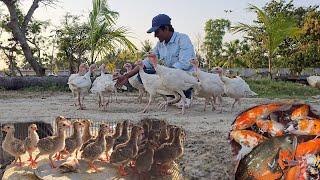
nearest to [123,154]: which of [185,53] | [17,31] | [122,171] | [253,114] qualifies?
[122,171]

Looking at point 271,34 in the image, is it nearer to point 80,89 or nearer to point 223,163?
point 80,89

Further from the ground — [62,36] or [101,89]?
[62,36]

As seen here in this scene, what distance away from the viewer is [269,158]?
314 cm

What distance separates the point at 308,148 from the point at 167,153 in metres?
1.21

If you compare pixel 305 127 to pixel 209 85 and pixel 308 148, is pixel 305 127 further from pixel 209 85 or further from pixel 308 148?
pixel 209 85

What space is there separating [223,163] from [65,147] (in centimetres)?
126

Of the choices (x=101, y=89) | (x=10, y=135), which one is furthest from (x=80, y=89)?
(x=10, y=135)

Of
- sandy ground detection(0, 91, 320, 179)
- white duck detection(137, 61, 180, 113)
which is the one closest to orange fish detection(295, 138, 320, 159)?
sandy ground detection(0, 91, 320, 179)

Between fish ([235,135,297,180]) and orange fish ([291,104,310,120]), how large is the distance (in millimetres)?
172

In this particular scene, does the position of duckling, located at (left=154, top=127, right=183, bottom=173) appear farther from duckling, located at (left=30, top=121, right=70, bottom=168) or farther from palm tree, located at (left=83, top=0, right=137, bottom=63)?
palm tree, located at (left=83, top=0, right=137, bottom=63)

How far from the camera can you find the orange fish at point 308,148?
3000 millimetres

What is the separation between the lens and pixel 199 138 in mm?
5230

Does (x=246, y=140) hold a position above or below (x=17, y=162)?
above

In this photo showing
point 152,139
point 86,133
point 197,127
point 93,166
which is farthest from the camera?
point 197,127
